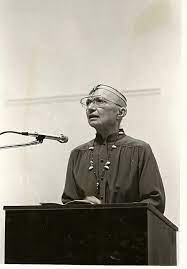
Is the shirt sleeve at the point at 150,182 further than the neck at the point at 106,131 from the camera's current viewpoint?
No

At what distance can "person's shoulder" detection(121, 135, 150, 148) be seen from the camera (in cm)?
349

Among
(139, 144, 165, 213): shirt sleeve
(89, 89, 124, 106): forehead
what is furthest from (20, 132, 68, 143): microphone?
(139, 144, 165, 213): shirt sleeve

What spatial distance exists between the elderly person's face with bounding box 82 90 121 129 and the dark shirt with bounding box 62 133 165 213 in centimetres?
6

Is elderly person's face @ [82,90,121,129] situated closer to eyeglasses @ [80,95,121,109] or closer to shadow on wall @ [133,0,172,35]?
eyeglasses @ [80,95,121,109]

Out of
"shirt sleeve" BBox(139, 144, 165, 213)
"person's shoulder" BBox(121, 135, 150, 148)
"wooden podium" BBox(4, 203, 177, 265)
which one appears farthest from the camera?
"person's shoulder" BBox(121, 135, 150, 148)

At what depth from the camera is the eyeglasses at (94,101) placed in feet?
11.6

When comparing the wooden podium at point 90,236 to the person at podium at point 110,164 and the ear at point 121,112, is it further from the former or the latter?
the ear at point 121,112

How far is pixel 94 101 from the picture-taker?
3.57 metres

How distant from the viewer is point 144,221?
3.05 meters

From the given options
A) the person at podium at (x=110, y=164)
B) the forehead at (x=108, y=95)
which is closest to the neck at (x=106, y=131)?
the person at podium at (x=110, y=164)

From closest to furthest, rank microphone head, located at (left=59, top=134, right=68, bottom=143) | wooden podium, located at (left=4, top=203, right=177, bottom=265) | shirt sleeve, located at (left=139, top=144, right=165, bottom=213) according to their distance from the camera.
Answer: wooden podium, located at (left=4, top=203, right=177, bottom=265) < shirt sleeve, located at (left=139, top=144, right=165, bottom=213) < microphone head, located at (left=59, top=134, right=68, bottom=143)

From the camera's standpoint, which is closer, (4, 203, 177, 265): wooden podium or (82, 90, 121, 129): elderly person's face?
(4, 203, 177, 265): wooden podium

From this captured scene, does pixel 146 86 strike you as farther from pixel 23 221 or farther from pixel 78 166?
pixel 23 221

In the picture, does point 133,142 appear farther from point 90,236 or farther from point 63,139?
point 90,236
